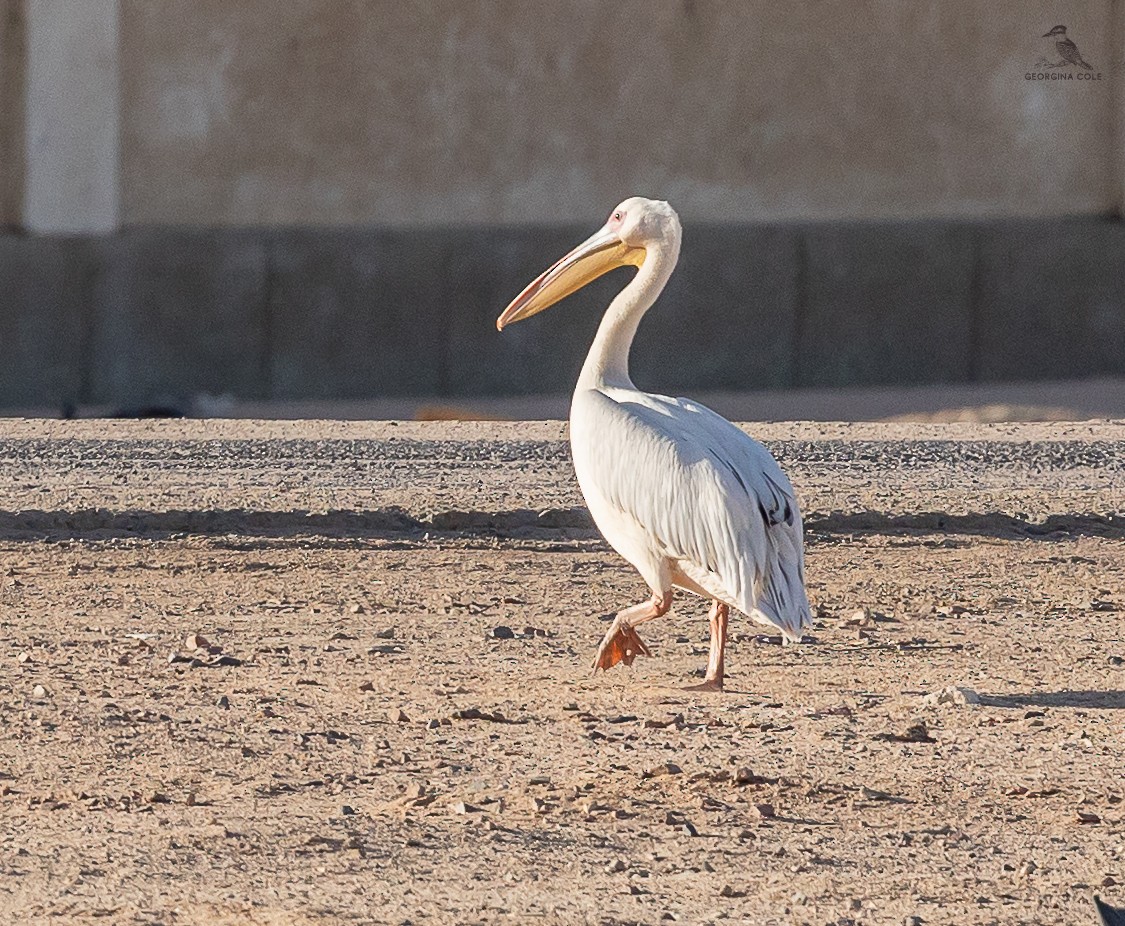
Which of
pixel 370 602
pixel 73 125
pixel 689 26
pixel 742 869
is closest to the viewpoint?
pixel 742 869

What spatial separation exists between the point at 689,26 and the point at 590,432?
8247 mm

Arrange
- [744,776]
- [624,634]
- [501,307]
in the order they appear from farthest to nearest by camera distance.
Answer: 1. [501,307]
2. [624,634]
3. [744,776]

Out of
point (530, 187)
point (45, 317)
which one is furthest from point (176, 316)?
point (530, 187)

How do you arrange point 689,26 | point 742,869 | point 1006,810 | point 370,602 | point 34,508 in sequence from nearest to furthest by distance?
1. point 742,869
2. point 1006,810
3. point 370,602
4. point 34,508
5. point 689,26

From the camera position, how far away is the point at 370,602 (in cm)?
690

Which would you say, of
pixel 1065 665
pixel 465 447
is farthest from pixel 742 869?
pixel 465 447

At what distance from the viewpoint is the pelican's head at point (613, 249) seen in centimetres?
625

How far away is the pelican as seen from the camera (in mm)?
5484

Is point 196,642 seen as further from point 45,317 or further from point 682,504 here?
point 45,317

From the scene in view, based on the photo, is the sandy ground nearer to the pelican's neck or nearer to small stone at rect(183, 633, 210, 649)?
small stone at rect(183, 633, 210, 649)

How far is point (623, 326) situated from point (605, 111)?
25.3 ft

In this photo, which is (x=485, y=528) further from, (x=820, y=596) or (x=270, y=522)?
(x=820, y=596)

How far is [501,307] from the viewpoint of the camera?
13.4 metres

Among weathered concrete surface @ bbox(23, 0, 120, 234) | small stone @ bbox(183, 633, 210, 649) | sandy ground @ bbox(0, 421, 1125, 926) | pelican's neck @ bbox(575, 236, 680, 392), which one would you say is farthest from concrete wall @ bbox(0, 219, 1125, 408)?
pelican's neck @ bbox(575, 236, 680, 392)
